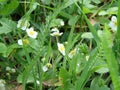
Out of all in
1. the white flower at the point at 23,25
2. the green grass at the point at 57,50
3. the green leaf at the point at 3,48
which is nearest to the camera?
the green grass at the point at 57,50

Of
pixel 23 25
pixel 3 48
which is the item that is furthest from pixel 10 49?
pixel 23 25

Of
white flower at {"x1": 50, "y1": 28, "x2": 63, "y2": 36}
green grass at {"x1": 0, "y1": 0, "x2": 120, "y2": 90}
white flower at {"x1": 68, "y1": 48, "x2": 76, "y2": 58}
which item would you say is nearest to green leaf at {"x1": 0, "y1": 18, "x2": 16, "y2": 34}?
green grass at {"x1": 0, "y1": 0, "x2": 120, "y2": 90}

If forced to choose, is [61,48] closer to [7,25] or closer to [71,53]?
[71,53]

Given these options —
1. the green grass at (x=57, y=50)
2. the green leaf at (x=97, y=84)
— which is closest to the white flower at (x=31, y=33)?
the green grass at (x=57, y=50)

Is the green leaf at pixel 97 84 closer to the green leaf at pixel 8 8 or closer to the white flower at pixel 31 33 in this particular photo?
the white flower at pixel 31 33

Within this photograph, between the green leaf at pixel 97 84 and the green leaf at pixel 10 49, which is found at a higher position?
the green leaf at pixel 10 49

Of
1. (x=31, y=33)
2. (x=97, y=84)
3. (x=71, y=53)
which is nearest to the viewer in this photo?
(x=97, y=84)

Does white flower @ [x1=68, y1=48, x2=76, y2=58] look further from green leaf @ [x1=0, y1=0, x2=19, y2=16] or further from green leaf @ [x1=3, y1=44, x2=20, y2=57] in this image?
green leaf @ [x1=0, y1=0, x2=19, y2=16]

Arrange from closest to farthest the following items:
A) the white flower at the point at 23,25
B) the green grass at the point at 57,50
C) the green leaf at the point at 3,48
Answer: the green grass at the point at 57,50 → the green leaf at the point at 3,48 → the white flower at the point at 23,25
